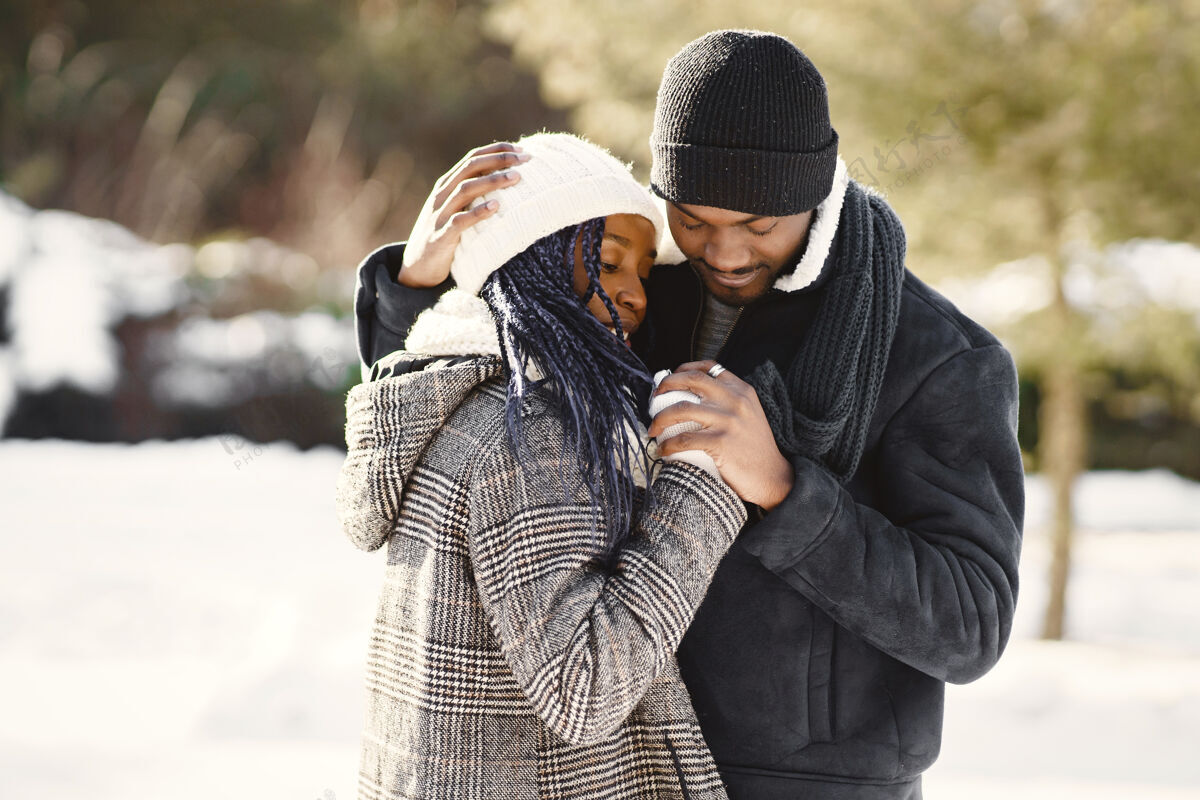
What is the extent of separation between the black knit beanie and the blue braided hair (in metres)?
0.20

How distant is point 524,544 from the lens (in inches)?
51.1

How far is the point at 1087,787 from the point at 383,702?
3276 millimetres

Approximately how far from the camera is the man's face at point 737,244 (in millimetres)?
1573

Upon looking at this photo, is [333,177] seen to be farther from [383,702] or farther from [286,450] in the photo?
[383,702]

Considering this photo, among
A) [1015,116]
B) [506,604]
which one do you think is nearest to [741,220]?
[506,604]

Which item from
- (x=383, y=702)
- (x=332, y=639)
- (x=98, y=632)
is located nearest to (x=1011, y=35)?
(x=332, y=639)

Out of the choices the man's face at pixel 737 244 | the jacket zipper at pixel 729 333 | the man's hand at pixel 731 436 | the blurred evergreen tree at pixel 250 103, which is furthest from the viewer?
the blurred evergreen tree at pixel 250 103

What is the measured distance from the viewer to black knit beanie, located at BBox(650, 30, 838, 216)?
1.48 meters

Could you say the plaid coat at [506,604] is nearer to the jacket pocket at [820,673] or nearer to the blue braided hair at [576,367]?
the blue braided hair at [576,367]

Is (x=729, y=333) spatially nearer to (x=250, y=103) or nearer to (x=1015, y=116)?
(x=1015, y=116)

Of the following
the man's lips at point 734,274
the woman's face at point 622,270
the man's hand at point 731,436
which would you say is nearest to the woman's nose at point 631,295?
the woman's face at point 622,270

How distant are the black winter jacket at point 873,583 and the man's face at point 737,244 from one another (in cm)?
5

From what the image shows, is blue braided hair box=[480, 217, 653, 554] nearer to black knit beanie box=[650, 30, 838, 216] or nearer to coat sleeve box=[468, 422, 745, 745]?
coat sleeve box=[468, 422, 745, 745]

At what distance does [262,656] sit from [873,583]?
402cm
